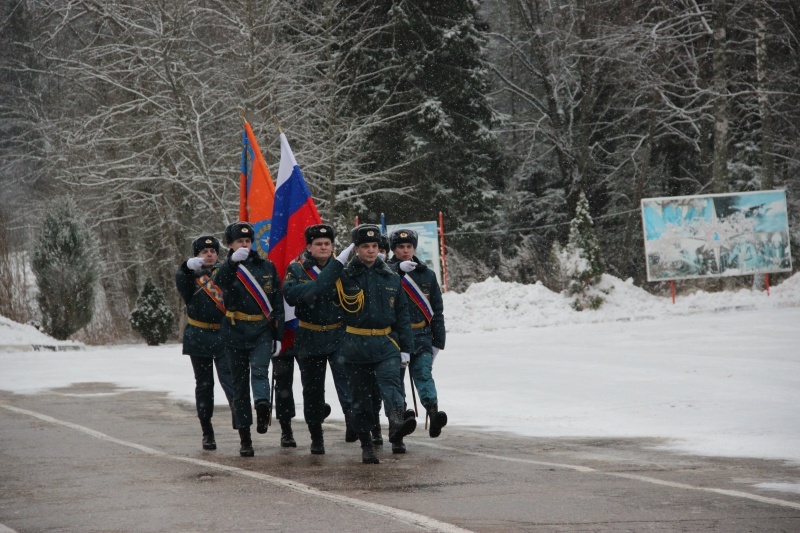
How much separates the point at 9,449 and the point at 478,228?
31443 millimetres

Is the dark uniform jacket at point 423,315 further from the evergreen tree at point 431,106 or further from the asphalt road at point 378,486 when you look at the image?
the evergreen tree at point 431,106

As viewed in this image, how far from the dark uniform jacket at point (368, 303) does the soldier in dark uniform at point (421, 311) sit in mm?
994

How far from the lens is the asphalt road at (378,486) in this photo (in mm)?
6480

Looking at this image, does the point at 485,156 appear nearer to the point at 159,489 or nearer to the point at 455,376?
the point at 455,376

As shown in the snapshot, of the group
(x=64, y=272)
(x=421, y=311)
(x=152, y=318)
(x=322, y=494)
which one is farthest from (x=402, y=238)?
(x=64, y=272)

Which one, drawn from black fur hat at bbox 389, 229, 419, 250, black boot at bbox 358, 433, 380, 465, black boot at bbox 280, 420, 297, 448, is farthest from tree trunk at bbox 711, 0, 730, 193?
black boot at bbox 358, 433, 380, 465

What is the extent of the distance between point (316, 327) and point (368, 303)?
66 centimetres

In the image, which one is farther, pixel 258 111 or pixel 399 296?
pixel 258 111

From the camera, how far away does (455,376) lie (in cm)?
1670

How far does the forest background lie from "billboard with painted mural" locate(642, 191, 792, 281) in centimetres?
211

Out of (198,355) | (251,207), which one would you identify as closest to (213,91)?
(251,207)

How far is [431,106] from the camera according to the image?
3906 cm

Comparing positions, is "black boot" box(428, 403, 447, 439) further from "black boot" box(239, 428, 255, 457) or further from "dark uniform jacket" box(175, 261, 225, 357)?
"dark uniform jacket" box(175, 261, 225, 357)

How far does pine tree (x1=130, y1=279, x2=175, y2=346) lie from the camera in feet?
95.1
